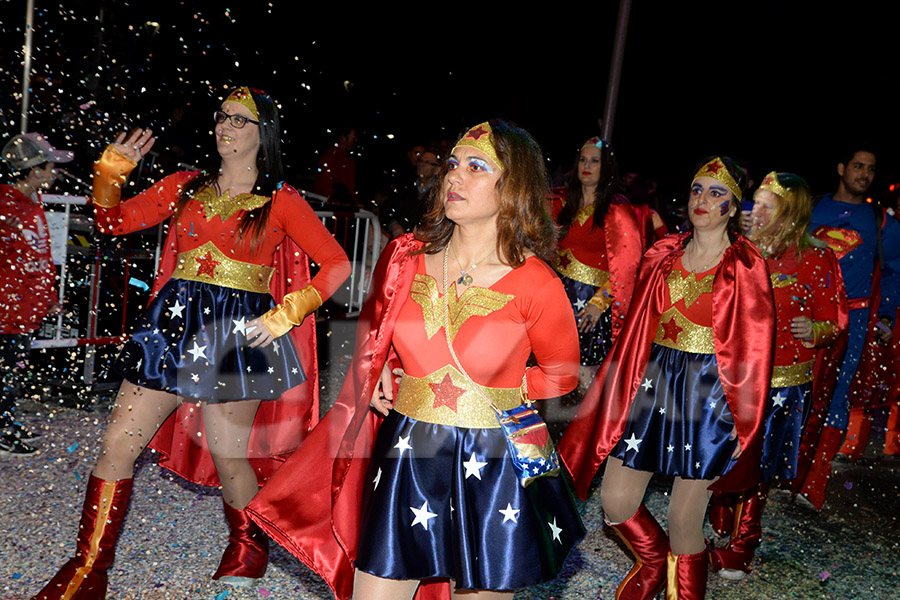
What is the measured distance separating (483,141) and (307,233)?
Result: 4.40 ft

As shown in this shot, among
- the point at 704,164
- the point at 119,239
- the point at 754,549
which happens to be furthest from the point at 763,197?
the point at 119,239

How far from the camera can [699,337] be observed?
398 cm

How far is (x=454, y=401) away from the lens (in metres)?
2.70

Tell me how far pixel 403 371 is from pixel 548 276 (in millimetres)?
622

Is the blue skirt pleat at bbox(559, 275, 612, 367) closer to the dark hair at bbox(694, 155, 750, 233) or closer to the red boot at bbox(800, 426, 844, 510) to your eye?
the red boot at bbox(800, 426, 844, 510)

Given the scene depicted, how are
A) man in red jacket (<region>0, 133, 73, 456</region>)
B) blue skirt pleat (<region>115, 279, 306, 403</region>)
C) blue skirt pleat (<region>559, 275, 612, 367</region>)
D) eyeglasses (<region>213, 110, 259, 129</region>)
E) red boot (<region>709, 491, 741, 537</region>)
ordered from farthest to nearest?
blue skirt pleat (<region>559, 275, 612, 367</region>), red boot (<region>709, 491, 741, 537</region>), man in red jacket (<region>0, 133, 73, 456</region>), eyeglasses (<region>213, 110, 259, 129</region>), blue skirt pleat (<region>115, 279, 306, 403</region>)

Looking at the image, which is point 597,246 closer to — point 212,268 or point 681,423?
point 681,423

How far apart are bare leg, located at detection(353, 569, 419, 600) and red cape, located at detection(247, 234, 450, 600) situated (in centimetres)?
20

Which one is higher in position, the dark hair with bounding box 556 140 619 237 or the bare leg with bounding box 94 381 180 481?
the dark hair with bounding box 556 140 619 237

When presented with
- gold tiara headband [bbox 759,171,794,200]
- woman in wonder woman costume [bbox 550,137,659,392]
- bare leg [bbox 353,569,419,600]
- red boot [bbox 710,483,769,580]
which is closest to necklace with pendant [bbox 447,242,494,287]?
bare leg [bbox 353,569,419,600]

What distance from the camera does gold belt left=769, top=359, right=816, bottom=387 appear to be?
4.61 metres

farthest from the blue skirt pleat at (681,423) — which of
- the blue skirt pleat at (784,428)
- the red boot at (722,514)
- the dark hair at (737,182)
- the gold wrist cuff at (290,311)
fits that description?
the gold wrist cuff at (290,311)

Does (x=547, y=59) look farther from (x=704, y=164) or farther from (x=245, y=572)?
(x=245, y=572)

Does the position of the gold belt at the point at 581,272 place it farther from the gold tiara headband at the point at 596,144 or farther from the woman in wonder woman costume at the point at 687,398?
the woman in wonder woman costume at the point at 687,398
